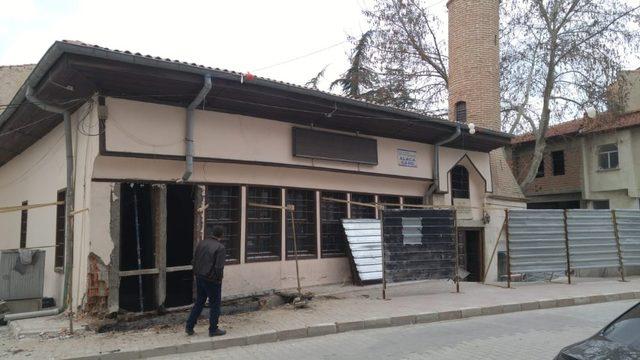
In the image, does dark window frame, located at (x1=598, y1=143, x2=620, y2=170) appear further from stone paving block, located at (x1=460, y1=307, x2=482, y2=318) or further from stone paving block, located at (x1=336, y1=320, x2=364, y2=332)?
stone paving block, located at (x1=336, y1=320, x2=364, y2=332)

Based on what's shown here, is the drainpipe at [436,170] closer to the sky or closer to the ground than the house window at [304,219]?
closer to the sky

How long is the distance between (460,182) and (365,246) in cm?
505

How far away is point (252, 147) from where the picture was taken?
10641mm

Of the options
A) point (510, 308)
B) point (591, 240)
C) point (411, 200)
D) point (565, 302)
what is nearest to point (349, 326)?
point (510, 308)

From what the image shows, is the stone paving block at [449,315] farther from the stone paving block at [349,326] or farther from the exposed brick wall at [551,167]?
the exposed brick wall at [551,167]

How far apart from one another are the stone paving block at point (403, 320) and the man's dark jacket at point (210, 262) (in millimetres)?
3309

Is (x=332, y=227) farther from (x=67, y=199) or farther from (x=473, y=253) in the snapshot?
(x=473, y=253)

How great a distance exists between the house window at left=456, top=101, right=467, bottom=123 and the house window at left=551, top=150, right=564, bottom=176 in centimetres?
1551

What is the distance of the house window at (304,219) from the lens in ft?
38.9

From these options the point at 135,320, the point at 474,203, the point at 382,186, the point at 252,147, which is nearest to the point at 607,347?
the point at 135,320

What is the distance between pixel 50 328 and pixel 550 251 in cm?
1199

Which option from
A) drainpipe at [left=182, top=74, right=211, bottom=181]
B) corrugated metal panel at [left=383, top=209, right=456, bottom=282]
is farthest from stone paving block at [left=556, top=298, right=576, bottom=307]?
drainpipe at [left=182, top=74, right=211, bottom=181]

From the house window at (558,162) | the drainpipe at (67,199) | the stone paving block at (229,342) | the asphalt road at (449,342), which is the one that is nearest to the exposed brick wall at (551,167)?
the house window at (558,162)

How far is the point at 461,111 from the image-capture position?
18.9 meters
